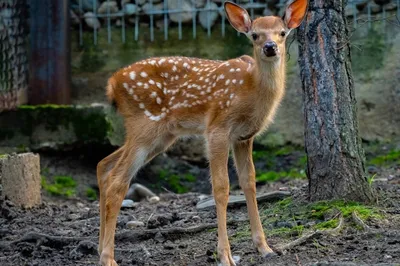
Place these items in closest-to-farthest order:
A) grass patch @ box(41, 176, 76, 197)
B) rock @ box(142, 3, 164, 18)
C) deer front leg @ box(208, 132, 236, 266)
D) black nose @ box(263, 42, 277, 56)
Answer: deer front leg @ box(208, 132, 236, 266), black nose @ box(263, 42, 277, 56), grass patch @ box(41, 176, 76, 197), rock @ box(142, 3, 164, 18)

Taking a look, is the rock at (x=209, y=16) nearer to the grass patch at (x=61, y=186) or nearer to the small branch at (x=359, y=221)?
the grass patch at (x=61, y=186)

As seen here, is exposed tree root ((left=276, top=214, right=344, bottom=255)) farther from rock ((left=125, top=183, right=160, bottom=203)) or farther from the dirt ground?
rock ((left=125, top=183, right=160, bottom=203))

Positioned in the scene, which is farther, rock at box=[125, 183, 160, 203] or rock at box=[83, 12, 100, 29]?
rock at box=[83, 12, 100, 29]

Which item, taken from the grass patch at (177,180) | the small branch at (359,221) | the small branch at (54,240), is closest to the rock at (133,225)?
the small branch at (54,240)

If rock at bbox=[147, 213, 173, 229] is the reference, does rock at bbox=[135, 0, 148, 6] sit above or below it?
above

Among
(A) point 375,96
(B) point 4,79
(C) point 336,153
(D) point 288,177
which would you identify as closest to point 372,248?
(C) point 336,153

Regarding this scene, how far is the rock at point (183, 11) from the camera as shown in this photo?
10430 mm

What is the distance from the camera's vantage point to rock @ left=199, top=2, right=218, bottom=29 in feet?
34.1

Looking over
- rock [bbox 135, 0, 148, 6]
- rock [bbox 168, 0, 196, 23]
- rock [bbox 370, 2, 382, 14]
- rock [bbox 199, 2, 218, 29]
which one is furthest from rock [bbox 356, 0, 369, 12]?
rock [bbox 135, 0, 148, 6]

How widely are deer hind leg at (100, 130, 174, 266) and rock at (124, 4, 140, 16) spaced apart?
423 cm

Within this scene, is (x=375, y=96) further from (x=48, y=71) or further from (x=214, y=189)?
(x=214, y=189)

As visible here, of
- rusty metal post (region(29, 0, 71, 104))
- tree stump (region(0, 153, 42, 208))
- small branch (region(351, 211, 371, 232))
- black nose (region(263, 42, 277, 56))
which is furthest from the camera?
rusty metal post (region(29, 0, 71, 104))

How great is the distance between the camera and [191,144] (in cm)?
1064

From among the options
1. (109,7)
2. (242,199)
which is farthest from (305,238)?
(109,7)
